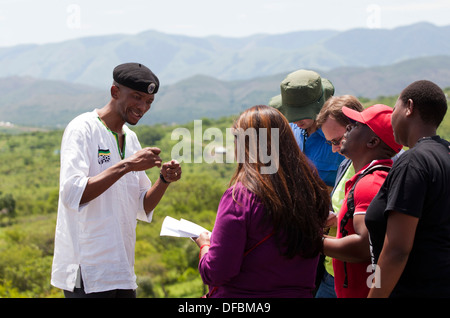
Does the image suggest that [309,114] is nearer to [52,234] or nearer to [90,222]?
[90,222]

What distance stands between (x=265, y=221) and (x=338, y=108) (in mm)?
1192

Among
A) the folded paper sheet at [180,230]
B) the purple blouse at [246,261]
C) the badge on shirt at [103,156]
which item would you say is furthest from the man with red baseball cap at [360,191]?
the badge on shirt at [103,156]

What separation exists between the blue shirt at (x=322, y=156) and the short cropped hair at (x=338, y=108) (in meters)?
0.48

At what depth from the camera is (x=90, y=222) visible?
115 inches

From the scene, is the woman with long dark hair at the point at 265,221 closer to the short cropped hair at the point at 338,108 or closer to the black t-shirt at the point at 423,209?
the black t-shirt at the point at 423,209

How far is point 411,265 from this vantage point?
89.7 inches

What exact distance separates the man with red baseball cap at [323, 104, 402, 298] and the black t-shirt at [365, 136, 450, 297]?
0.50 feet

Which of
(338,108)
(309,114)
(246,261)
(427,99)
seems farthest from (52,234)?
(427,99)

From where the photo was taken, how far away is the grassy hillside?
138 feet

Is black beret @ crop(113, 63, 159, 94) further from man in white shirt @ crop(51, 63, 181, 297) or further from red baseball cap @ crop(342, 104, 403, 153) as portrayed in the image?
red baseball cap @ crop(342, 104, 403, 153)

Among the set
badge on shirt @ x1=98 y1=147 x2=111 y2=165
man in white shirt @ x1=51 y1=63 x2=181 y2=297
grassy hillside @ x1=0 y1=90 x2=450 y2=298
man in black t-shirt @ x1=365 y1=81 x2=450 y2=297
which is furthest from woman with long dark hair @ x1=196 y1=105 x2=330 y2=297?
grassy hillside @ x1=0 y1=90 x2=450 y2=298

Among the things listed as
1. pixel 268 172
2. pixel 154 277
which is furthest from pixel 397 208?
pixel 154 277

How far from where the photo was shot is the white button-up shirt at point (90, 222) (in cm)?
286
